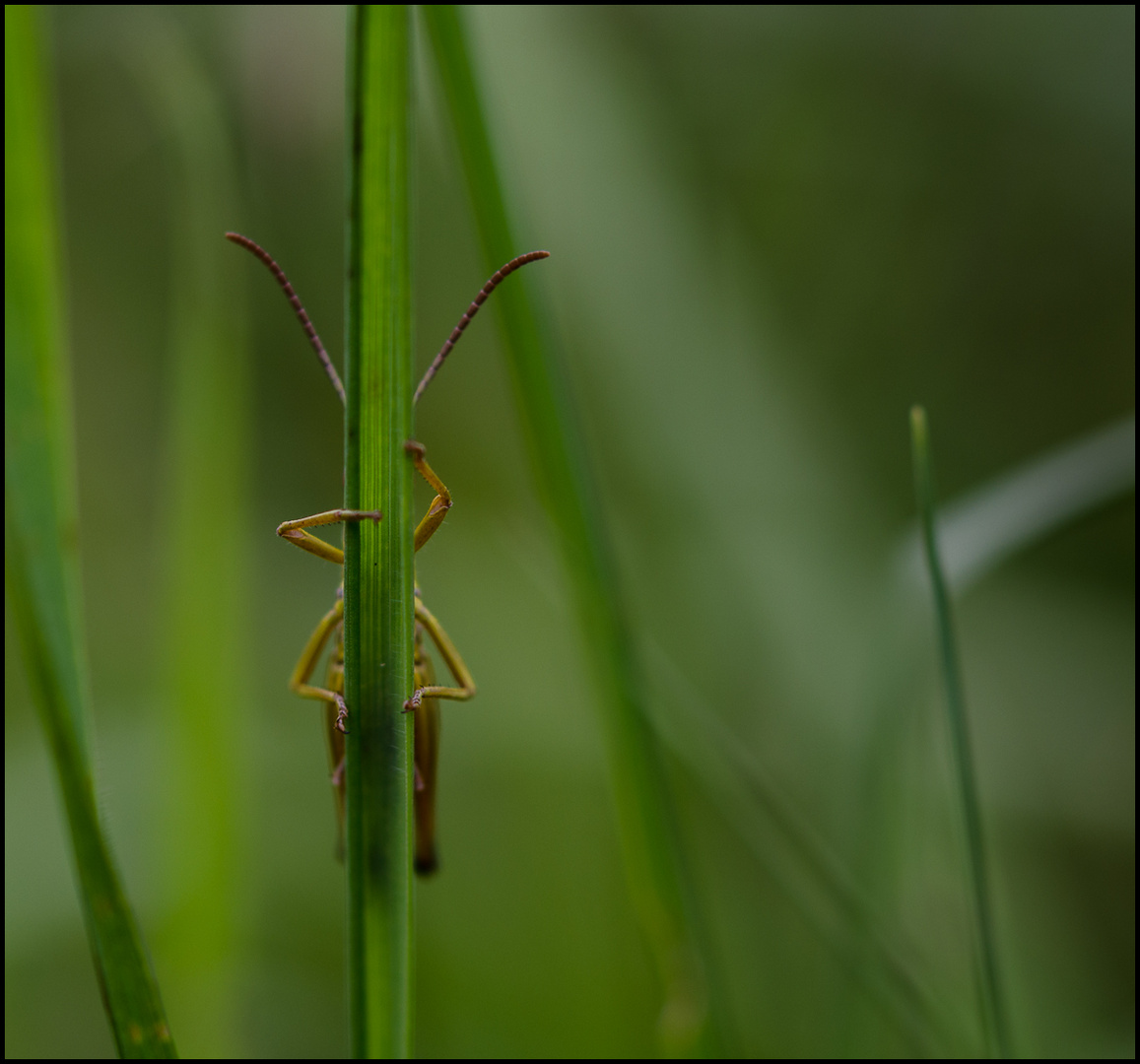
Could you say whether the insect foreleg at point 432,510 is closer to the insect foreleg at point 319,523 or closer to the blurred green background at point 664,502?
the insect foreleg at point 319,523

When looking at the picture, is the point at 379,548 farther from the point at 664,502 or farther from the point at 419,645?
the point at 664,502

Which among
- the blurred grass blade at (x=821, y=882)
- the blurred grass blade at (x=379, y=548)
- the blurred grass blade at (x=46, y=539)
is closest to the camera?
the blurred grass blade at (x=379, y=548)

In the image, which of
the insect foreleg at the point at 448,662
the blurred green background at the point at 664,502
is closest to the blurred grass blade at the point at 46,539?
the insect foreleg at the point at 448,662

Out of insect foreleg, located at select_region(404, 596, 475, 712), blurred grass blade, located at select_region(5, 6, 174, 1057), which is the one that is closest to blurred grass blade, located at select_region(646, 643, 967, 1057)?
insect foreleg, located at select_region(404, 596, 475, 712)

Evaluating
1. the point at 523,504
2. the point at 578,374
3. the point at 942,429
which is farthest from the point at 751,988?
the point at 578,374

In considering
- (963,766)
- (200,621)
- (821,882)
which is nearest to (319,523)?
(963,766)
